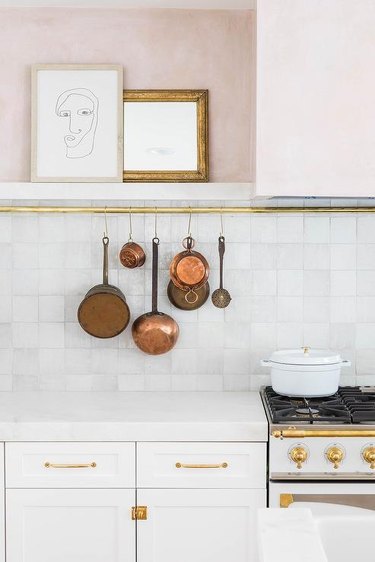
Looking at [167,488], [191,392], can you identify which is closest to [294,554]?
[167,488]

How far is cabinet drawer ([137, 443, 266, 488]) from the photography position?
239cm

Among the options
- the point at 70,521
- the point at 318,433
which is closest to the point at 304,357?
the point at 318,433

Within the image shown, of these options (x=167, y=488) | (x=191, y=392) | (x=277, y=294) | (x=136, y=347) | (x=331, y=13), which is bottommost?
(x=167, y=488)

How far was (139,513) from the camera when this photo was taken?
7.84 feet

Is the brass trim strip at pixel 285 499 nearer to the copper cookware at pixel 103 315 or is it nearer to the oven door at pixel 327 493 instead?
the oven door at pixel 327 493

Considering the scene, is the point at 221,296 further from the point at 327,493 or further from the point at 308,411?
the point at 327,493

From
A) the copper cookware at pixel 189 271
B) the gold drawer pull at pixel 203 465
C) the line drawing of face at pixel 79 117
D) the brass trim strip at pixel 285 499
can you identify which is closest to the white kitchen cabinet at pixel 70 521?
the gold drawer pull at pixel 203 465

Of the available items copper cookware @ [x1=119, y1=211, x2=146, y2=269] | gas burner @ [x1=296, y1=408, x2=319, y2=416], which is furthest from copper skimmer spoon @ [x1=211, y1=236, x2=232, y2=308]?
gas burner @ [x1=296, y1=408, x2=319, y2=416]

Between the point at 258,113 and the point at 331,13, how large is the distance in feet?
1.43

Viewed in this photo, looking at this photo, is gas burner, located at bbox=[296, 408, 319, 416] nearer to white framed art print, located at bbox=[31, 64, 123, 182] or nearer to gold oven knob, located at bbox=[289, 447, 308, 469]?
gold oven knob, located at bbox=[289, 447, 308, 469]

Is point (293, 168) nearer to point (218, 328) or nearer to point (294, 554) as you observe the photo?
point (218, 328)

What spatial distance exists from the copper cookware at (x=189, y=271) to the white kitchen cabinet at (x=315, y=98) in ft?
1.53

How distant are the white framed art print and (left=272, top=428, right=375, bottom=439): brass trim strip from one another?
1185mm

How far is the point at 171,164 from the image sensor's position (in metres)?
2.80
